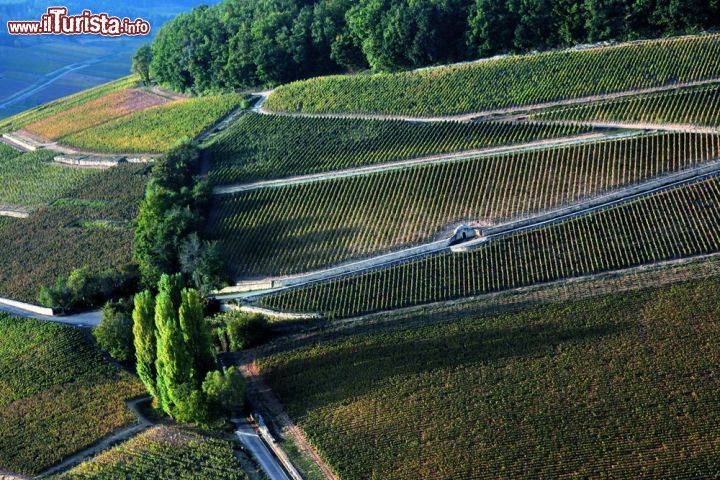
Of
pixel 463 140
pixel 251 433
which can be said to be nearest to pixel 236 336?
pixel 251 433

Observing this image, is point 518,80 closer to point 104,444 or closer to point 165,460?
point 165,460

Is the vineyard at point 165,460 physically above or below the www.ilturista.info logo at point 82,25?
below

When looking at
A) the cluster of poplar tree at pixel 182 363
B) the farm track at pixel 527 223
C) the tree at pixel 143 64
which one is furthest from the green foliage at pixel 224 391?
the tree at pixel 143 64

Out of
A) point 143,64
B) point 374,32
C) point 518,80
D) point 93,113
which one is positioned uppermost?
point 374,32

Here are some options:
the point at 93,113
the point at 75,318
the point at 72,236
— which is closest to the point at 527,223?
the point at 75,318

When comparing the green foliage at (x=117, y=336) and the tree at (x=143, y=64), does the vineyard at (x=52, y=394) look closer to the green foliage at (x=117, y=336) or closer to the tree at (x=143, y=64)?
the green foliage at (x=117, y=336)

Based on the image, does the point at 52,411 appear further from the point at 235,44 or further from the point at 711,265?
the point at 235,44

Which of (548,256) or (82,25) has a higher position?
(82,25)
